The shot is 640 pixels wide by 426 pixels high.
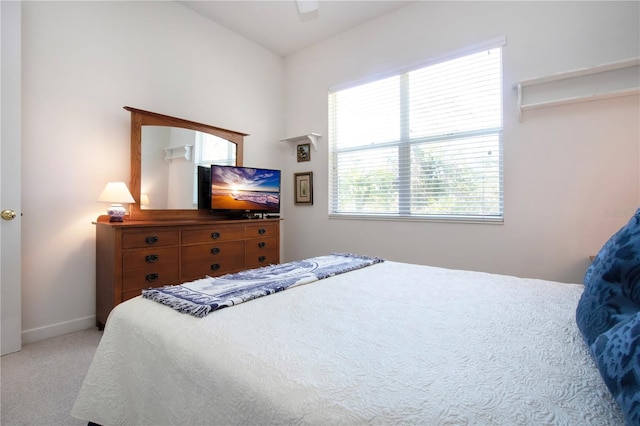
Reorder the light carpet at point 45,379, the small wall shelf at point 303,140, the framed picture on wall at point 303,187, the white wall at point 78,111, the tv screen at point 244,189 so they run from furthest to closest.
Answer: the framed picture on wall at point 303,187
the small wall shelf at point 303,140
the tv screen at point 244,189
the white wall at point 78,111
the light carpet at point 45,379

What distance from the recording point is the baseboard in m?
2.34

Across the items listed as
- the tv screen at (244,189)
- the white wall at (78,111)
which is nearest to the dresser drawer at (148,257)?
the white wall at (78,111)

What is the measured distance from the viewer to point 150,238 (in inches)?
97.2

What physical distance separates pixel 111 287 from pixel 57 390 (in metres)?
0.76

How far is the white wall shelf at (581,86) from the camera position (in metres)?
2.26

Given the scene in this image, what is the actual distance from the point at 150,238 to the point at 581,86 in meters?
3.51

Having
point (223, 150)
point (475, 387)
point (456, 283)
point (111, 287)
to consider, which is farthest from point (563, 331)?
point (223, 150)

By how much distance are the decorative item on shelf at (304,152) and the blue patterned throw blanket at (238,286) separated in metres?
2.31

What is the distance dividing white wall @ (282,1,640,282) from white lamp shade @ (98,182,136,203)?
92.8 inches

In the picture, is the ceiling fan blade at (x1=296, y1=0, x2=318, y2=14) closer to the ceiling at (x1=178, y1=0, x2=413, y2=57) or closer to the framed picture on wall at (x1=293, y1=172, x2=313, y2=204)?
the ceiling at (x1=178, y1=0, x2=413, y2=57)

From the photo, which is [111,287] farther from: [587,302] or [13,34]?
[587,302]

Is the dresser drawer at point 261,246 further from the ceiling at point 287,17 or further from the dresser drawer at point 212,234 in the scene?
the ceiling at point 287,17

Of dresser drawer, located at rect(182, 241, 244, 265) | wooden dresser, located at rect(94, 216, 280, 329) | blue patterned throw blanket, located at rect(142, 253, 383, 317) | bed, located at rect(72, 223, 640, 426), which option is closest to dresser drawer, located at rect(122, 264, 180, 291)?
wooden dresser, located at rect(94, 216, 280, 329)

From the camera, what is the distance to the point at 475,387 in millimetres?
650
